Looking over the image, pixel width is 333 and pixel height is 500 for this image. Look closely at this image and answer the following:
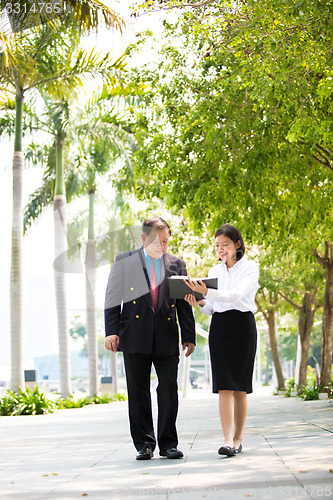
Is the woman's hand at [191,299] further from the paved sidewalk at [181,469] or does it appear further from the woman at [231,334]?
the paved sidewalk at [181,469]

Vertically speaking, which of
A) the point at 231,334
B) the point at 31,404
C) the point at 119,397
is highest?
the point at 231,334

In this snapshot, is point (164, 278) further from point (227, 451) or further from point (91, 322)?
point (91, 322)

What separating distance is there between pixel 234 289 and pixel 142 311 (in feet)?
2.52

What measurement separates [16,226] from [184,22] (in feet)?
22.9

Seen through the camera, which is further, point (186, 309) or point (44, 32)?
point (44, 32)

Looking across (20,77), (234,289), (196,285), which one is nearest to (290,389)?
(20,77)

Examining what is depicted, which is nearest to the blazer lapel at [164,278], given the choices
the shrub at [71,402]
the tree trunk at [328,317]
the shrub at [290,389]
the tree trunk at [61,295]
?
the tree trunk at [328,317]

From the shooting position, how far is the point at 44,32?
17.5 metres

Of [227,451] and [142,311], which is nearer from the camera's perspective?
[227,451]

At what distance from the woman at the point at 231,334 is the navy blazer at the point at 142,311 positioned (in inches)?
10.4

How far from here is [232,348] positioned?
567 cm

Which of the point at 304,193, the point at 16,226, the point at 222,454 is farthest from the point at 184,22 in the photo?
the point at 222,454

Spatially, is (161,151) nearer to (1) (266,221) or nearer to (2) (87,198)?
(1) (266,221)

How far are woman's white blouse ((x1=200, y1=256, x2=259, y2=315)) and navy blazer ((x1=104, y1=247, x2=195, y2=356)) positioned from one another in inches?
10.2
